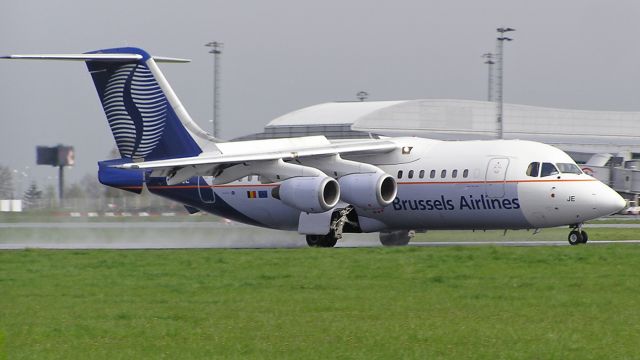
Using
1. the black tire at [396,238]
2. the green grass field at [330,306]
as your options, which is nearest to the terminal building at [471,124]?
the black tire at [396,238]

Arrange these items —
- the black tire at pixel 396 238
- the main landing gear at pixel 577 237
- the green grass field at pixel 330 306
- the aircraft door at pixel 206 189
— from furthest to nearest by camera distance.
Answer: the aircraft door at pixel 206 189
the black tire at pixel 396 238
the main landing gear at pixel 577 237
the green grass field at pixel 330 306

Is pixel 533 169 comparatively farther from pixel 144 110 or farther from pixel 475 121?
pixel 475 121

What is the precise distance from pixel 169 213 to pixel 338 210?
10.9 meters

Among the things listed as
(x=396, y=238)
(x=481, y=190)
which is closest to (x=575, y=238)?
(x=481, y=190)

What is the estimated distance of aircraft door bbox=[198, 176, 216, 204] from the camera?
34688 mm

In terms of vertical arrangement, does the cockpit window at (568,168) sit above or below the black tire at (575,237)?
above

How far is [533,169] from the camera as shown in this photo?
30.4 metres

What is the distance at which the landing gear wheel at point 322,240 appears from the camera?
32.3m

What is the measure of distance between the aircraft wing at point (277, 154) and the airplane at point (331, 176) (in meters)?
0.04

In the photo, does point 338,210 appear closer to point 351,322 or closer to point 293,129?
point 351,322

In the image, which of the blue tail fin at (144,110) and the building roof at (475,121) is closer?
the blue tail fin at (144,110)

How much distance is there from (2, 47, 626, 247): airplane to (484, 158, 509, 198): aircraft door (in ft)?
0.09

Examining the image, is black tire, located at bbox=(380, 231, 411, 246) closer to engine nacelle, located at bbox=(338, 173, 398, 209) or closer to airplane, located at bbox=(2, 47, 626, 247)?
airplane, located at bbox=(2, 47, 626, 247)

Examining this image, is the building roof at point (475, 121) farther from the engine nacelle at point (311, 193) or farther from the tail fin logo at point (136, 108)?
the engine nacelle at point (311, 193)
